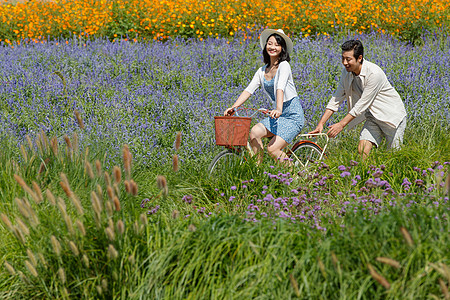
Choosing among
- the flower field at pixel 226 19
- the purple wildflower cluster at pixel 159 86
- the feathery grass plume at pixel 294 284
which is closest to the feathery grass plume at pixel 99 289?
the feathery grass plume at pixel 294 284

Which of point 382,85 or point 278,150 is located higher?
point 382,85

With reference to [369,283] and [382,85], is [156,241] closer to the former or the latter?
[369,283]

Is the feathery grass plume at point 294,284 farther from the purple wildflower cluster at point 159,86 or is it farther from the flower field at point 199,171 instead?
the purple wildflower cluster at point 159,86

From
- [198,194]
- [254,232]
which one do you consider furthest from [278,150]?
[254,232]

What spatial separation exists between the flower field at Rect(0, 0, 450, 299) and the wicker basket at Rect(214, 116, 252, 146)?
0.22 m

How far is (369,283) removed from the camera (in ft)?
8.24

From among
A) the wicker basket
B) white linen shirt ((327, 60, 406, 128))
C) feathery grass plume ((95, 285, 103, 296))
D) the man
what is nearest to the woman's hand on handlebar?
the wicker basket

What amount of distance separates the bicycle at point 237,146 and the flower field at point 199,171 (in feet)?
0.48

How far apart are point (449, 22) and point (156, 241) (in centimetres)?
910

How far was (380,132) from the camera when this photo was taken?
531 cm

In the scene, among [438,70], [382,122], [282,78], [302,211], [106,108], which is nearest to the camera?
[302,211]

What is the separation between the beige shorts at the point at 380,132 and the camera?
5215mm

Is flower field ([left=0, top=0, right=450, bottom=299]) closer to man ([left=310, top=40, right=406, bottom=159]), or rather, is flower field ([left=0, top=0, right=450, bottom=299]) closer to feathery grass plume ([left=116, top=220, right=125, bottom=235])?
feathery grass plume ([left=116, top=220, right=125, bottom=235])

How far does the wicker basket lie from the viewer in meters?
4.39
